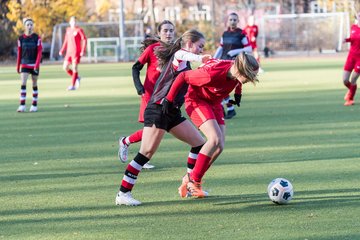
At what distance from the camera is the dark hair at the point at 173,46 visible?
29.8 ft

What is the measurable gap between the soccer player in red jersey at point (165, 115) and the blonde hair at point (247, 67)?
44 centimetres

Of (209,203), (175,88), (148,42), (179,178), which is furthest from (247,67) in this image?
(148,42)

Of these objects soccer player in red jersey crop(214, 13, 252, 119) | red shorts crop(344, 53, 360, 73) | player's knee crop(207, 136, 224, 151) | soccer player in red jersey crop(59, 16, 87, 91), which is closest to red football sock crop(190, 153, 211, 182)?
player's knee crop(207, 136, 224, 151)

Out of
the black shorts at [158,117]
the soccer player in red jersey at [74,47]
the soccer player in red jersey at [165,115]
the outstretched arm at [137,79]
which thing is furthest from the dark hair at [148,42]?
the soccer player in red jersey at [74,47]

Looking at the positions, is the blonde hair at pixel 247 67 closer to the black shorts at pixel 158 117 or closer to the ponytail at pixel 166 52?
the black shorts at pixel 158 117

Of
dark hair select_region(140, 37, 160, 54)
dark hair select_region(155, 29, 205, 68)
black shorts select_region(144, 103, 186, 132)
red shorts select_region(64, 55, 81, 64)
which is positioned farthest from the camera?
red shorts select_region(64, 55, 81, 64)

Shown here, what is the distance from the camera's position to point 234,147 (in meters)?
13.4

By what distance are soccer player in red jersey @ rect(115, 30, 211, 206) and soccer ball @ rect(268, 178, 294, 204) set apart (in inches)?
45.3

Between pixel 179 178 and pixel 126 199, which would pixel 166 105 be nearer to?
pixel 126 199

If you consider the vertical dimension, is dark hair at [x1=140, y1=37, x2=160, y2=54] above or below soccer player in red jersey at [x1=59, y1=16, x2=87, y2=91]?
above

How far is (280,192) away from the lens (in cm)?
860

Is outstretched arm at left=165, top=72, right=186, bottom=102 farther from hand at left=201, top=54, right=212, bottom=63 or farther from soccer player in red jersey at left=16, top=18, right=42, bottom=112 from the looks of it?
soccer player in red jersey at left=16, top=18, right=42, bottom=112

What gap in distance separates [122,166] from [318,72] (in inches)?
930

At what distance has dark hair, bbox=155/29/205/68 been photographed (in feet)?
29.8
